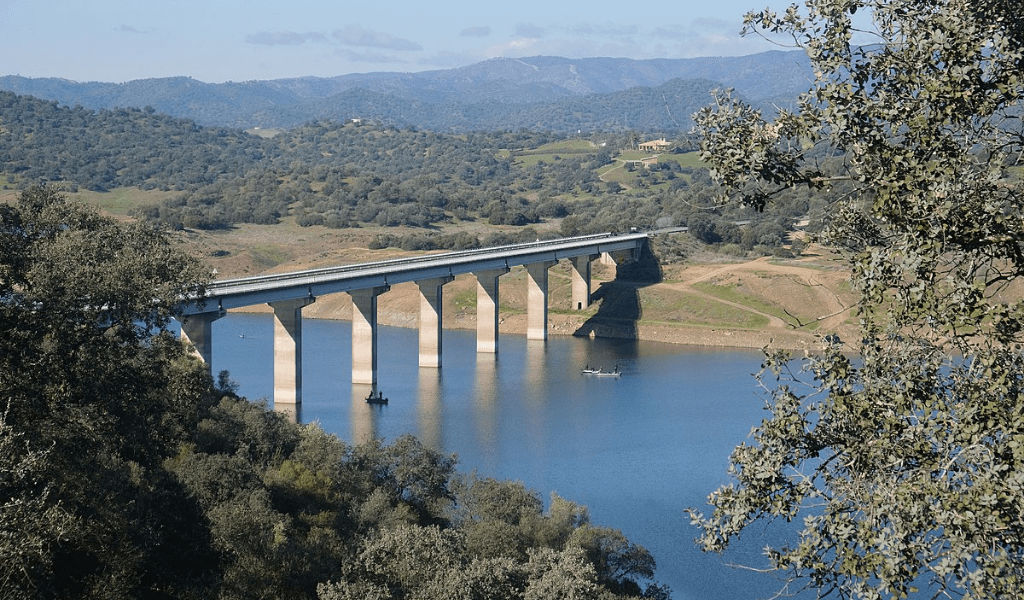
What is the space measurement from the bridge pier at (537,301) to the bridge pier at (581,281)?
535 cm

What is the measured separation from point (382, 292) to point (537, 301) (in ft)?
61.1

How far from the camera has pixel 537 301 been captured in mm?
82812

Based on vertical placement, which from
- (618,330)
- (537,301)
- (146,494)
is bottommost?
(618,330)

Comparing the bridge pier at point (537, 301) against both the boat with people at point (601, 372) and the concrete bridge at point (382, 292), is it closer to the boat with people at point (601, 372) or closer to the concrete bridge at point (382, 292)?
the concrete bridge at point (382, 292)

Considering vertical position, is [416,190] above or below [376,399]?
above

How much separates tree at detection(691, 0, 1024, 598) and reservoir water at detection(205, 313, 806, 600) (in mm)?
16236

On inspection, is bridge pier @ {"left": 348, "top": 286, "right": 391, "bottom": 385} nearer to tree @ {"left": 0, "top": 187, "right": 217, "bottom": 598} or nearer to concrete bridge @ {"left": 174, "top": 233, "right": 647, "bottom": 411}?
concrete bridge @ {"left": 174, "top": 233, "right": 647, "bottom": 411}

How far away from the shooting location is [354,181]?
14300cm

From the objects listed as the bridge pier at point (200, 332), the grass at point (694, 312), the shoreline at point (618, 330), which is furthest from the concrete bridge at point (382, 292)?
the grass at point (694, 312)

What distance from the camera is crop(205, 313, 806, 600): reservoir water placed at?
33719 mm

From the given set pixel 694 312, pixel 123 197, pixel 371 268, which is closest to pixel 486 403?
pixel 371 268

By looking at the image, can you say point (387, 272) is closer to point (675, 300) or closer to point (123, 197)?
point (675, 300)

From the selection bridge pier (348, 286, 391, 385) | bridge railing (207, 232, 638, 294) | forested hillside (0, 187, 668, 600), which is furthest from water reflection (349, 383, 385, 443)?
forested hillside (0, 187, 668, 600)

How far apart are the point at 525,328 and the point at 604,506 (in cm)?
5086
